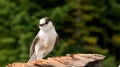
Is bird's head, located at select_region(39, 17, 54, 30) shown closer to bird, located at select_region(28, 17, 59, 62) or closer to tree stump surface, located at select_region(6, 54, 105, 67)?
bird, located at select_region(28, 17, 59, 62)

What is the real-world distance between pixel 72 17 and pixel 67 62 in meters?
15.3

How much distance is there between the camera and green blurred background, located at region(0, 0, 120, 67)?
2139 cm

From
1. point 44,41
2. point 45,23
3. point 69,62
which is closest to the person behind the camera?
point 69,62

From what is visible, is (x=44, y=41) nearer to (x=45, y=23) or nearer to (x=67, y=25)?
(x=45, y=23)

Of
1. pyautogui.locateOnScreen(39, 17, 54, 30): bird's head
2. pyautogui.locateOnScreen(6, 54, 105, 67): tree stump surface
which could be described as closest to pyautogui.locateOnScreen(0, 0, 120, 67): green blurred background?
pyautogui.locateOnScreen(39, 17, 54, 30): bird's head

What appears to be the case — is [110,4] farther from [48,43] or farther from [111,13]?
[48,43]

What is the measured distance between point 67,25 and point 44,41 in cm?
1464

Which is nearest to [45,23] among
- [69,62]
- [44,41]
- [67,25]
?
[44,41]

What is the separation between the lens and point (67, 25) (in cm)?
2533

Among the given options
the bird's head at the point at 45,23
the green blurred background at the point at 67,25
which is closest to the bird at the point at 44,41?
the bird's head at the point at 45,23

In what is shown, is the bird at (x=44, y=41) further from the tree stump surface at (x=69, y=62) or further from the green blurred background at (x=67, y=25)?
the green blurred background at (x=67, y=25)

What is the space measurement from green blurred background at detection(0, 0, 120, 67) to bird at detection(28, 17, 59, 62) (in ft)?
28.2

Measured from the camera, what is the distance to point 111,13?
26.0 meters

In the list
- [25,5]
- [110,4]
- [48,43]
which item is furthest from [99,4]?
[48,43]
